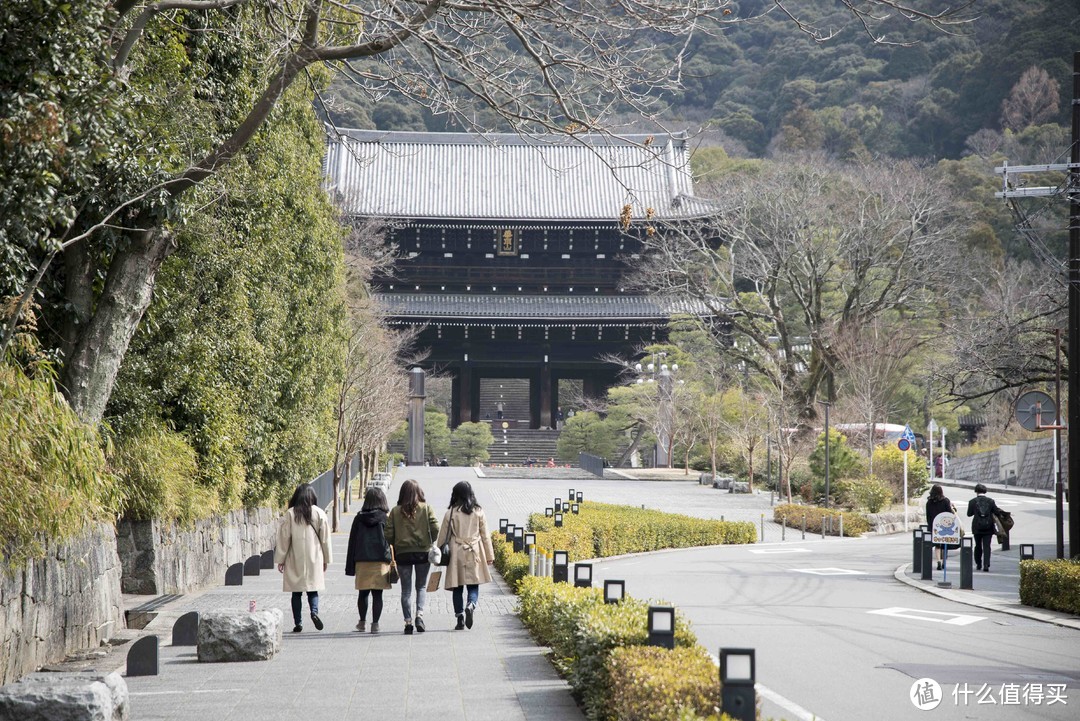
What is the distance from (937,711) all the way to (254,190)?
10754 mm

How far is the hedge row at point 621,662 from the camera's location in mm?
5602

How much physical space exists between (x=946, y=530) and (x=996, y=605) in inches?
115

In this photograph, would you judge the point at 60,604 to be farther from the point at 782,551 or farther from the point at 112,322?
the point at 782,551

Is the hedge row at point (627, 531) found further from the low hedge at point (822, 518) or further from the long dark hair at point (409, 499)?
the long dark hair at point (409, 499)

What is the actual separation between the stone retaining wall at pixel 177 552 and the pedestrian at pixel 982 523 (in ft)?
38.2

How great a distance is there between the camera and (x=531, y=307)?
49.8 m

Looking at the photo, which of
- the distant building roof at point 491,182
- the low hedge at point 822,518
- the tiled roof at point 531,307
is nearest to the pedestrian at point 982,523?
the low hedge at point 822,518

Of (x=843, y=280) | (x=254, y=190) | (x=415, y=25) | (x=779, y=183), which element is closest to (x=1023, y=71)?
(x=843, y=280)

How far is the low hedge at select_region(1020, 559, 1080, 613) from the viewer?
1266cm

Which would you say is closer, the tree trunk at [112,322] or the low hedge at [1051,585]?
the tree trunk at [112,322]

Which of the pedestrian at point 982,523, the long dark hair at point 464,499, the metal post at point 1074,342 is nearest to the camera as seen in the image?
the long dark hair at point 464,499

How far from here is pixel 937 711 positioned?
7254 millimetres

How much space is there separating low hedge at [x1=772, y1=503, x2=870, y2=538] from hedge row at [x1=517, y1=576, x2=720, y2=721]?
18337 mm

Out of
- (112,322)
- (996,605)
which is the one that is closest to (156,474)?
(112,322)
